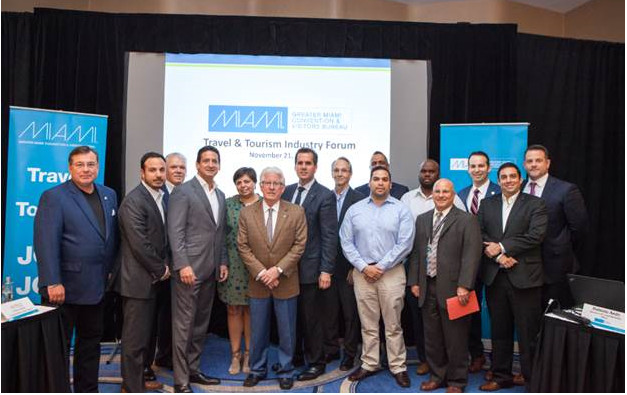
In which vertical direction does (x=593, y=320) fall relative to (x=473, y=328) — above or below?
above

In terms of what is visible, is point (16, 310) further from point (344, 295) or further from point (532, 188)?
point (532, 188)

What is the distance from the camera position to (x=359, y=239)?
3.29m

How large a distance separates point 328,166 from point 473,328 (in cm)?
180

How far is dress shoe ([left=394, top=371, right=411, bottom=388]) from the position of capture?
324cm

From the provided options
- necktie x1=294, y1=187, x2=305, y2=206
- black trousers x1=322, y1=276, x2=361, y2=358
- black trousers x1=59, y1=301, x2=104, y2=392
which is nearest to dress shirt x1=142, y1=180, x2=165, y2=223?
black trousers x1=59, y1=301, x2=104, y2=392

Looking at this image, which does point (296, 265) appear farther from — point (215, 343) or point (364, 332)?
point (215, 343)

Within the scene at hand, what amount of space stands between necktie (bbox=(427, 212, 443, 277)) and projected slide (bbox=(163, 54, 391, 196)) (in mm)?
1355

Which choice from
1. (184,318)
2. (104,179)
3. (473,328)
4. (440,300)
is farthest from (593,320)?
(104,179)

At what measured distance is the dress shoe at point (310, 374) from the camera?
336 cm

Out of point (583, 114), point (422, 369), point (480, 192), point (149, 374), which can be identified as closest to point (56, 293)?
point (149, 374)

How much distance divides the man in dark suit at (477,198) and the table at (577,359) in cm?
83

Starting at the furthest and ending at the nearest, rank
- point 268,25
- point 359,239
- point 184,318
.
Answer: point 268,25 → point 359,239 → point 184,318

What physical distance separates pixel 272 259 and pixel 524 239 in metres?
1.54

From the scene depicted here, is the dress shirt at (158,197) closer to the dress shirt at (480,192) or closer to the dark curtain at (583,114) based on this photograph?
the dress shirt at (480,192)
